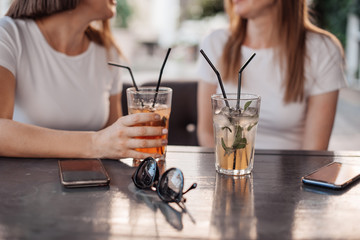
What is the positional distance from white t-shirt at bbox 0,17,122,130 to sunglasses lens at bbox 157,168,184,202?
32.3 inches

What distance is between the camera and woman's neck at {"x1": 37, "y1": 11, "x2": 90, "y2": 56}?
65.6 inches

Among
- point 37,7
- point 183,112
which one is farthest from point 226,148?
point 183,112

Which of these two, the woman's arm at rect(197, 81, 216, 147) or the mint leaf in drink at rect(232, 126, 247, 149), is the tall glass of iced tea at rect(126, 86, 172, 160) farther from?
the woman's arm at rect(197, 81, 216, 147)

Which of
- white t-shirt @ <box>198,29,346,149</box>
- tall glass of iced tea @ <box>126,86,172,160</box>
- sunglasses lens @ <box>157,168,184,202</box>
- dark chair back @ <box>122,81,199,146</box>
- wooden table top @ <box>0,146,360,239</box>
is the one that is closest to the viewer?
wooden table top @ <box>0,146,360,239</box>

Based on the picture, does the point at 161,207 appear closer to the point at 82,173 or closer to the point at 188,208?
the point at 188,208

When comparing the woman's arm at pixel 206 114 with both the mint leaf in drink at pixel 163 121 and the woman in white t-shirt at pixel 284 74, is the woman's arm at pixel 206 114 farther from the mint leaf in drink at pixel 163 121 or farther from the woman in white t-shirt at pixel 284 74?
the mint leaf in drink at pixel 163 121

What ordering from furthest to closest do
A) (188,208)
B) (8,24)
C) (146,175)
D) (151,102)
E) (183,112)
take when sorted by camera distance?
1. (183,112)
2. (8,24)
3. (151,102)
4. (146,175)
5. (188,208)

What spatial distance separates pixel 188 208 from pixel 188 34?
9.63 meters

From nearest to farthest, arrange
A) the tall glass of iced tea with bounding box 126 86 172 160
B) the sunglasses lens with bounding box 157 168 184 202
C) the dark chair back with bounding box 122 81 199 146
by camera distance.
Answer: the sunglasses lens with bounding box 157 168 184 202, the tall glass of iced tea with bounding box 126 86 172 160, the dark chair back with bounding box 122 81 199 146

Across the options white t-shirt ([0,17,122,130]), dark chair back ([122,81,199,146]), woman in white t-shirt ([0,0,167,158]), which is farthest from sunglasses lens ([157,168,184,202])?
dark chair back ([122,81,199,146])

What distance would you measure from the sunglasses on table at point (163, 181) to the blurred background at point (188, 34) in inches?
44.8

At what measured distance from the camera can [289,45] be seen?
1803 mm

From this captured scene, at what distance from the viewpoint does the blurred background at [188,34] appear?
173 inches

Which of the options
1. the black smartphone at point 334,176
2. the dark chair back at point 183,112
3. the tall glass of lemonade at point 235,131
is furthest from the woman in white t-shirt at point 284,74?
the tall glass of lemonade at point 235,131
